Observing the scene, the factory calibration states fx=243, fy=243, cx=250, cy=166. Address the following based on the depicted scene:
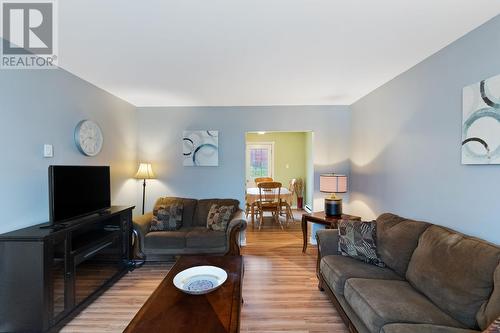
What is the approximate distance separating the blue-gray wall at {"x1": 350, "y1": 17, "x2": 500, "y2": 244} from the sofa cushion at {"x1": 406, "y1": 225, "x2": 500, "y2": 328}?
0.27m

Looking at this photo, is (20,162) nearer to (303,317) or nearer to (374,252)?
(303,317)

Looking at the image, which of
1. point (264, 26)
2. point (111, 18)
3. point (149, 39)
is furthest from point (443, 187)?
point (111, 18)

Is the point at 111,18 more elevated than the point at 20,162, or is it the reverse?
the point at 111,18

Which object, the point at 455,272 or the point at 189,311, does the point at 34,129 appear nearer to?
the point at 189,311

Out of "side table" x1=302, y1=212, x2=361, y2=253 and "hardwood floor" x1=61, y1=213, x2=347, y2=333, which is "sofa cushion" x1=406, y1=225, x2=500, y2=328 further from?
"side table" x1=302, y1=212, x2=361, y2=253

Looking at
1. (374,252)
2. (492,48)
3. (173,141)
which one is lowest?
(374,252)

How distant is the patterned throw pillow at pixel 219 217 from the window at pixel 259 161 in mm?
4163

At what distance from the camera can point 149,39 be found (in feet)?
6.70

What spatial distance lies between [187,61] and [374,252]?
264 centimetres

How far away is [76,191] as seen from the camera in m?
2.41

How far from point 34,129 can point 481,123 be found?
3.80 m

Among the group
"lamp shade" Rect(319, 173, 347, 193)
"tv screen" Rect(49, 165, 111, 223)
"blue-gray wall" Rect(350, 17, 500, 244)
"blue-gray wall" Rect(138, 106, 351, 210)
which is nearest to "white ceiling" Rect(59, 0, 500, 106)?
"blue-gray wall" Rect(350, 17, 500, 244)

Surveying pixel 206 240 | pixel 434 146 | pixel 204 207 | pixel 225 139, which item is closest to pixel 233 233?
pixel 206 240

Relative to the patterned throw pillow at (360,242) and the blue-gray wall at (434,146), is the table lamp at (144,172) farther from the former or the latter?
the blue-gray wall at (434,146)
